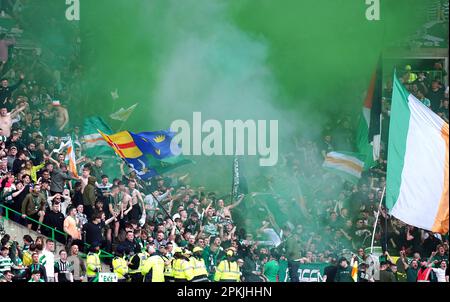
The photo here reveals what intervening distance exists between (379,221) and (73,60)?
527cm

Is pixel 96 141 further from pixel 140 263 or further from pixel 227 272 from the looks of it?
pixel 227 272

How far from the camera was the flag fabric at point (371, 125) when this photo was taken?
68.3 feet

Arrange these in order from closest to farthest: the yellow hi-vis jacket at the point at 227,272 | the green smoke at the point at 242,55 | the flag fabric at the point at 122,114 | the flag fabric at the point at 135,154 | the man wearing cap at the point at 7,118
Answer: the yellow hi-vis jacket at the point at 227,272, the man wearing cap at the point at 7,118, the flag fabric at the point at 135,154, the flag fabric at the point at 122,114, the green smoke at the point at 242,55

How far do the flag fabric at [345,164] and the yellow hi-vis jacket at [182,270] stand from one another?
371 centimetres

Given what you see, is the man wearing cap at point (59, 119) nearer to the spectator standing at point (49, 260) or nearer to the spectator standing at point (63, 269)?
the spectator standing at point (49, 260)

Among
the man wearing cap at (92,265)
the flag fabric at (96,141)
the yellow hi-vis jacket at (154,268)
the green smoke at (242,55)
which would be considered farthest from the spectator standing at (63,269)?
the green smoke at (242,55)

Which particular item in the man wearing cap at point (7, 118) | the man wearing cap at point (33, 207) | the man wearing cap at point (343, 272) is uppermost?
the man wearing cap at point (7, 118)

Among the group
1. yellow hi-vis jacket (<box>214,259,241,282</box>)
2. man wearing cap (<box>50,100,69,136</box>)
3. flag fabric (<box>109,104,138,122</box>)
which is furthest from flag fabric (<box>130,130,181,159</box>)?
yellow hi-vis jacket (<box>214,259,241,282</box>)

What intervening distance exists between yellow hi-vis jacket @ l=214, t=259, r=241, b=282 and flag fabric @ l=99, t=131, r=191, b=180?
7.48 feet

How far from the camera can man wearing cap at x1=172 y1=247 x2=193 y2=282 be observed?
62.6 feet

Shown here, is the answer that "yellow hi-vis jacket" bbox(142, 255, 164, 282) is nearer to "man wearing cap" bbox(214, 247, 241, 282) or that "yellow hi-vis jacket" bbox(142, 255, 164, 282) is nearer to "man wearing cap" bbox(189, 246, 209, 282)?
"man wearing cap" bbox(189, 246, 209, 282)

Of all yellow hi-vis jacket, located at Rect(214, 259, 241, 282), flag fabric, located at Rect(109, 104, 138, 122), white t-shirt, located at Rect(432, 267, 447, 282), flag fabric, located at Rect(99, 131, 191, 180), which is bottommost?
white t-shirt, located at Rect(432, 267, 447, 282)

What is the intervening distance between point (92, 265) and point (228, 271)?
1784 millimetres

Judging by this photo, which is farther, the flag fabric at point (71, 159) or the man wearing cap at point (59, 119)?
the man wearing cap at point (59, 119)
